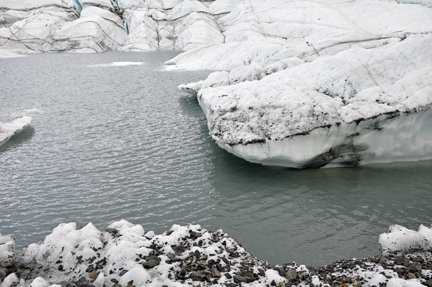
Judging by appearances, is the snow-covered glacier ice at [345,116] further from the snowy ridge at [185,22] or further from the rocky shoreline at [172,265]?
the snowy ridge at [185,22]

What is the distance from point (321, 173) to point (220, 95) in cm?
532

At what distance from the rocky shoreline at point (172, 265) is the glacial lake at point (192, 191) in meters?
0.99

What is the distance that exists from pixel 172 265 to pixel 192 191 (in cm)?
431

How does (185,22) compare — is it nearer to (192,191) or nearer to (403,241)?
(192,191)

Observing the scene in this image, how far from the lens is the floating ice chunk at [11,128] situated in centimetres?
1435

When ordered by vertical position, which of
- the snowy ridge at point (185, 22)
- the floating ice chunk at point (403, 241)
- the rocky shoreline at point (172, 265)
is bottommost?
the floating ice chunk at point (403, 241)

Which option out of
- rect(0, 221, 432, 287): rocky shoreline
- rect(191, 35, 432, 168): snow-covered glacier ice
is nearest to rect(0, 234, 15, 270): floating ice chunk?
rect(0, 221, 432, 287): rocky shoreline

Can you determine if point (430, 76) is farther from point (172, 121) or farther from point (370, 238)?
point (172, 121)

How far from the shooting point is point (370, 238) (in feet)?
25.7

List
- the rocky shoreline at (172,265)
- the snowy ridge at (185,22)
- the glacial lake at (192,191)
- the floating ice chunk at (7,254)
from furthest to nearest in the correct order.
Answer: the snowy ridge at (185,22) < the glacial lake at (192,191) < the floating ice chunk at (7,254) < the rocky shoreline at (172,265)

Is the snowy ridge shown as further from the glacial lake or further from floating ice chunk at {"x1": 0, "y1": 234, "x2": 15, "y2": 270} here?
floating ice chunk at {"x1": 0, "y1": 234, "x2": 15, "y2": 270}

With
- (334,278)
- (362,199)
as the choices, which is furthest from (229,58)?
(334,278)

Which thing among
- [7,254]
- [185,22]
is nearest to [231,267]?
[7,254]

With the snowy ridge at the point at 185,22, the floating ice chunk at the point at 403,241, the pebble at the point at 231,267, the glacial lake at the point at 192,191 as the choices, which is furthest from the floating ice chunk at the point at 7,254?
the snowy ridge at the point at 185,22
